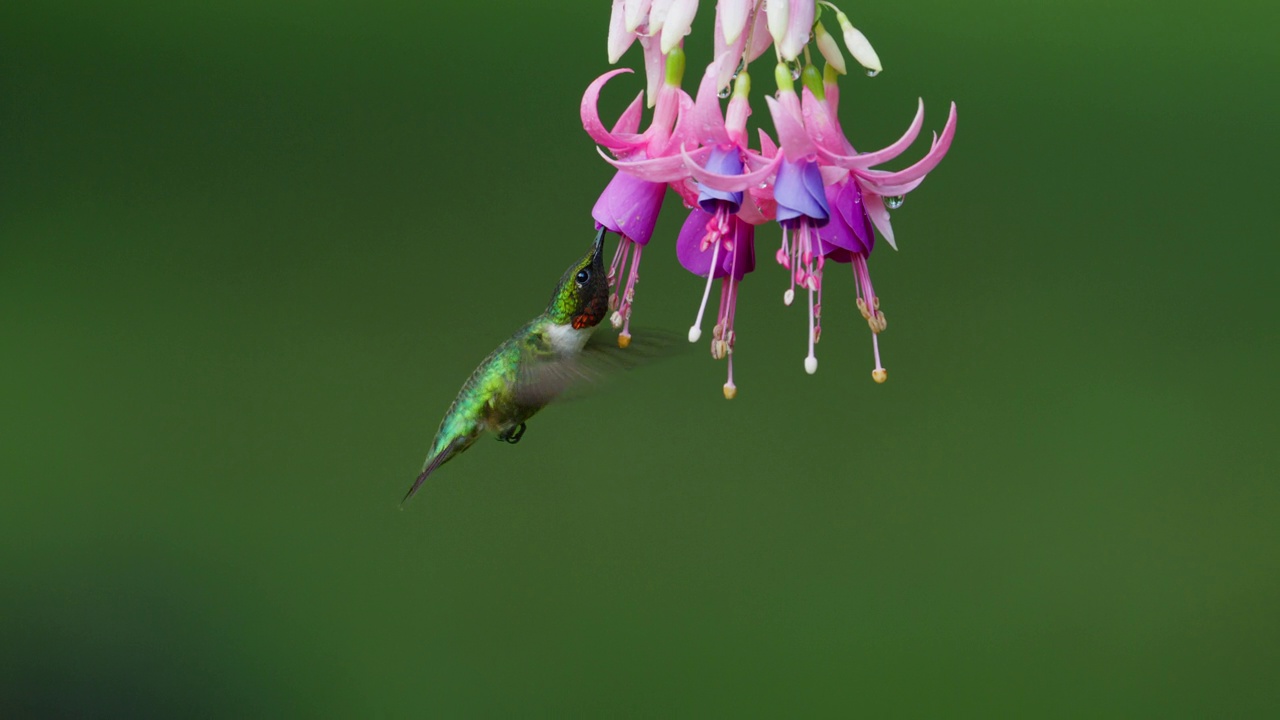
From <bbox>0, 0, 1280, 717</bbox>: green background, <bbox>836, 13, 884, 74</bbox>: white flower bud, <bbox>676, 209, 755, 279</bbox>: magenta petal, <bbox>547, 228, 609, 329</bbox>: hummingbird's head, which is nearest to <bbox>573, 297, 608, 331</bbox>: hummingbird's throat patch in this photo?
<bbox>547, 228, 609, 329</bbox>: hummingbird's head

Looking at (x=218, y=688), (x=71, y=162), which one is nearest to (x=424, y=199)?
(x=71, y=162)

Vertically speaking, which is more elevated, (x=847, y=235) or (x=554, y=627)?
(x=847, y=235)

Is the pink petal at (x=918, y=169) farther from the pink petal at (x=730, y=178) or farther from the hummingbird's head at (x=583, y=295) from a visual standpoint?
the hummingbird's head at (x=583, y=295)

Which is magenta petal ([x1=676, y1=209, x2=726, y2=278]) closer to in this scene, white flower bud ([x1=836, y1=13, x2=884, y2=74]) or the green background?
white flower bud ([x1=836, y1=13, x2=884, y2=74])

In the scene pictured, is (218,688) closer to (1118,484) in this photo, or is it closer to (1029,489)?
(1029,489)

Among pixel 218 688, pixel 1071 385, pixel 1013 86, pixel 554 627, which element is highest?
pixel 1013 86

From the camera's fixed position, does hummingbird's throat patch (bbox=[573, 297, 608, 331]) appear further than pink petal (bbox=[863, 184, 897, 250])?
Yes

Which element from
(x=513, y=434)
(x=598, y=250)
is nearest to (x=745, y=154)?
(x=598, y=250)

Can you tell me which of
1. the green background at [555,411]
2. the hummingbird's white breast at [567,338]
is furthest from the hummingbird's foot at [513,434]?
the green background at [555,411]

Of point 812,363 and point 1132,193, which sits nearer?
point 812,363
